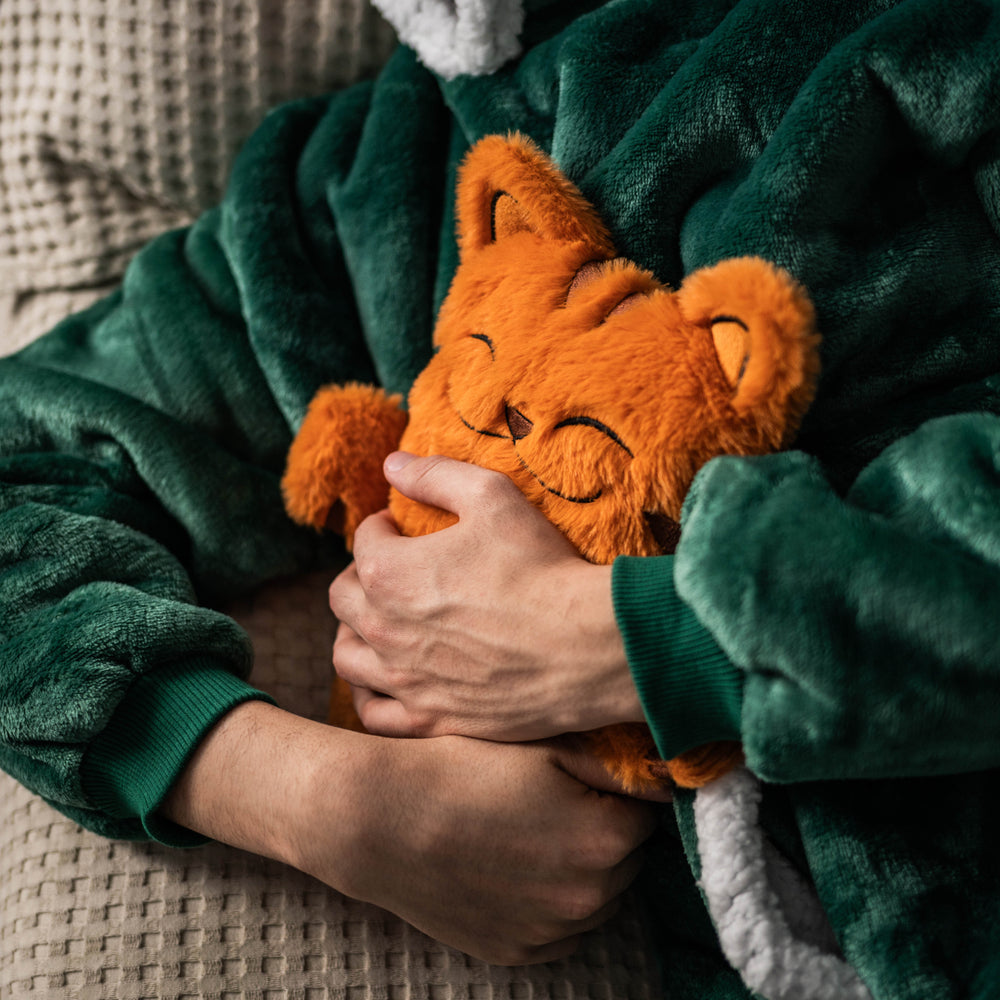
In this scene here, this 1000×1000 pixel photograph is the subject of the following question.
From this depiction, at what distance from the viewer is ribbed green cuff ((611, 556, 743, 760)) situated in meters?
0.56

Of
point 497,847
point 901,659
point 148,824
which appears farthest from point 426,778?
point 901,659

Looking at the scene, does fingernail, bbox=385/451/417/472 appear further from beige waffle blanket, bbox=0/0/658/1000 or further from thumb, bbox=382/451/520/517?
beige waffle blanket, bbox=0/0/658/1000

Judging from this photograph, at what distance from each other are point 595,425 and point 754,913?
0.33m

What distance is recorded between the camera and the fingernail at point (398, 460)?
2.23ft

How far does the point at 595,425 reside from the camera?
56 cm

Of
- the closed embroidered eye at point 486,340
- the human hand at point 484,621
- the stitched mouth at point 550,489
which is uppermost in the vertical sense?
the closed embroidered eye at point 486,340

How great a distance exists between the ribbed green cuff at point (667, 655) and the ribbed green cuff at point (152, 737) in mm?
314

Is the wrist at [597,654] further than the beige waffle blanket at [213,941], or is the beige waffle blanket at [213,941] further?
the beige waffle blanket at [213,941]

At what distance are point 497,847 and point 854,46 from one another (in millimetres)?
589

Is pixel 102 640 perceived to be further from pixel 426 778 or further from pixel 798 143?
pixel 798 143

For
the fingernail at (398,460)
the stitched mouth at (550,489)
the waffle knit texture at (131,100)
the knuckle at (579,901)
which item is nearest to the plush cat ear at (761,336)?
the stitched mouth at (550,489)

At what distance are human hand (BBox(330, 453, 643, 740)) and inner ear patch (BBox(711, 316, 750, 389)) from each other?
144 millimetres

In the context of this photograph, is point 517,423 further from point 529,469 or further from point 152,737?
point 152,737

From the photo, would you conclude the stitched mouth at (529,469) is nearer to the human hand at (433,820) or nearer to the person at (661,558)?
the person at (661,558)
